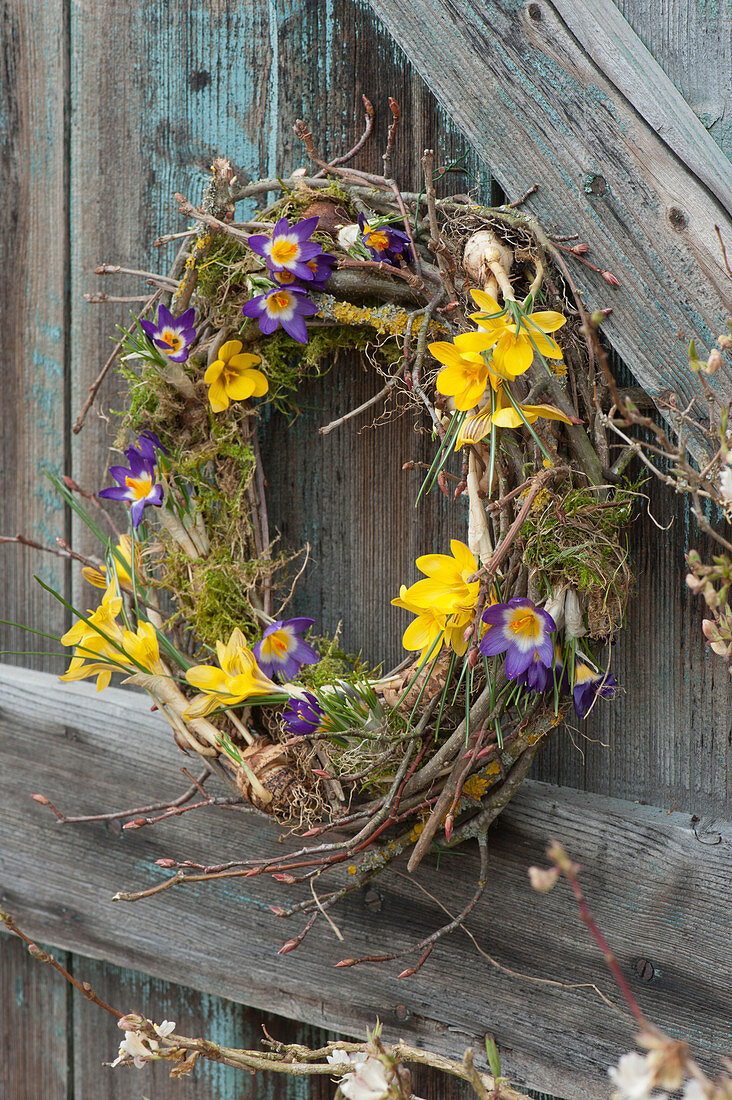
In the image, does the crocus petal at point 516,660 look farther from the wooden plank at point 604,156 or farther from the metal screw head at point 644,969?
the metal screw head at point 644,969

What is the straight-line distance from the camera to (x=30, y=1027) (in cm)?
145

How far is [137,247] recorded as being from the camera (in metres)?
1.32

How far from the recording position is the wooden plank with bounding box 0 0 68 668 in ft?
4.51

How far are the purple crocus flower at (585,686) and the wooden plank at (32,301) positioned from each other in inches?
36.5

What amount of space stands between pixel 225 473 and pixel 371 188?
0.41 meters

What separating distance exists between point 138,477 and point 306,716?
0.38 meters

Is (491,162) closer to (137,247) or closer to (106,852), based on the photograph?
(137,247)

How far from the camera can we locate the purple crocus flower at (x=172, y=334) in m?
1.02

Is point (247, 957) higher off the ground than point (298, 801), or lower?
lower

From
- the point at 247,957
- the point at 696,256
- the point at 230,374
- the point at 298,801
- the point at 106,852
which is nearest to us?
the point at 696,256

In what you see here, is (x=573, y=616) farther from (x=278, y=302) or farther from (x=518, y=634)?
(x=278, y=302)

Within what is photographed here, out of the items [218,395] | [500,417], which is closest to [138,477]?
[218,395]

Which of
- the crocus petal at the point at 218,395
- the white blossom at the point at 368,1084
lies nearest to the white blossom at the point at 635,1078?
the white blossom at the point at 368,1084

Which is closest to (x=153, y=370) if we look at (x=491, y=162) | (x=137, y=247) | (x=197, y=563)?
(x=197, y=563)
